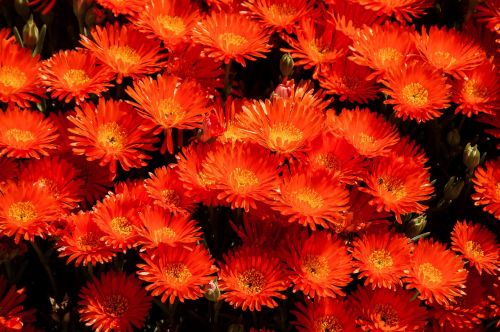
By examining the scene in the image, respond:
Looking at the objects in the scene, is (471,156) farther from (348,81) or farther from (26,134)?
(26,134)

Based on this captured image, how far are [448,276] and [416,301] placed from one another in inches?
3.3

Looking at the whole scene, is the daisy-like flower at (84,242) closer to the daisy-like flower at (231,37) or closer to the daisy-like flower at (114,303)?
the daisy-like flower at (114,303)

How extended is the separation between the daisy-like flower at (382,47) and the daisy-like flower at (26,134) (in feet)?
2.25

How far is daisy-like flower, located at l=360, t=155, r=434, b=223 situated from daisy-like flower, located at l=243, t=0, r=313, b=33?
1.34ft

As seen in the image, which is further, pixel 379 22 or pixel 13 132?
pixel 379 22

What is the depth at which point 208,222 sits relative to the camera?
1.63 metres

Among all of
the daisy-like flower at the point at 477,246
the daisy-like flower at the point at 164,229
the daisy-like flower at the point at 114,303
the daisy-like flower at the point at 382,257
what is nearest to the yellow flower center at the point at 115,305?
the daisy-like flower at the point at 114,303

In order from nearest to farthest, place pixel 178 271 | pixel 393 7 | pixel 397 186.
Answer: pixel 178 271
pixel 397 186
pixel 393 7

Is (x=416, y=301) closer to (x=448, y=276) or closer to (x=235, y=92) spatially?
(x=448, y=276)

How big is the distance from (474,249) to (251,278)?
50cm

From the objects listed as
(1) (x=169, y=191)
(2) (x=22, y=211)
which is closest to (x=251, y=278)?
(1) (x=169, y=191)

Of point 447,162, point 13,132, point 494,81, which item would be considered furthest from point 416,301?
point 13,132

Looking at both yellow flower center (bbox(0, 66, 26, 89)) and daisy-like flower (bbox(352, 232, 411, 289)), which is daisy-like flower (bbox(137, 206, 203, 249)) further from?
yellow flower center (bbox(0, 66, 26, 89))

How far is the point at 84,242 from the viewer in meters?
1.50
